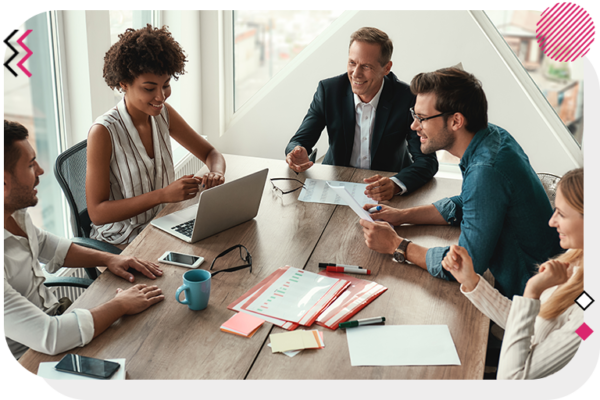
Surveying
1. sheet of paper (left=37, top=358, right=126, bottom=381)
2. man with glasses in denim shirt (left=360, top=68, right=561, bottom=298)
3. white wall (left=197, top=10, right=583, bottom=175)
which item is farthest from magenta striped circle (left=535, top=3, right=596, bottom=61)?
white wall (left=197, top=10, right=583, bottom=175)

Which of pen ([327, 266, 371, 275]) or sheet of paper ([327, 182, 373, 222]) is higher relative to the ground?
sheet of paper ([327, 182, 373, 222])

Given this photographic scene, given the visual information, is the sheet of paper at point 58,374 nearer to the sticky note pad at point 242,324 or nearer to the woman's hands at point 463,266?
the sticky note pad at point 242,324

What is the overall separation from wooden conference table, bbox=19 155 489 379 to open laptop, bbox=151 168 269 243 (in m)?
0.03

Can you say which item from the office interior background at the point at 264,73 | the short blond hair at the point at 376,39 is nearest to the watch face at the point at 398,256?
the short blond hair at the point at 376,39

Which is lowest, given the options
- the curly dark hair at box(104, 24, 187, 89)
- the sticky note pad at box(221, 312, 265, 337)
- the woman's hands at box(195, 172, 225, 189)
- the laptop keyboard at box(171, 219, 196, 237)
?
the sticky note pad at box(221, 312, 265, 337)

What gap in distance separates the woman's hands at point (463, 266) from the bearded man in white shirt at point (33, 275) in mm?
773

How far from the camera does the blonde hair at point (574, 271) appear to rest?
3.49 feet

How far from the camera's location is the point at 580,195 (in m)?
1.06

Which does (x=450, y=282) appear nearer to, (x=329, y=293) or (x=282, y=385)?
(x=329, y=293)

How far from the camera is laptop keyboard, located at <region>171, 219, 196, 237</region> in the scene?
5.61ft

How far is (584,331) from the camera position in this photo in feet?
3.58

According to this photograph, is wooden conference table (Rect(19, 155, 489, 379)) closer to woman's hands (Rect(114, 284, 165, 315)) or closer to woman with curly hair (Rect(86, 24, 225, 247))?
woman's hands (Rect(114, 284, 165, 315))

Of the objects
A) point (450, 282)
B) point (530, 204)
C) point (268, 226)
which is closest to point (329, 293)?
point (450, 282)

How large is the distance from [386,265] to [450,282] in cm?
20
